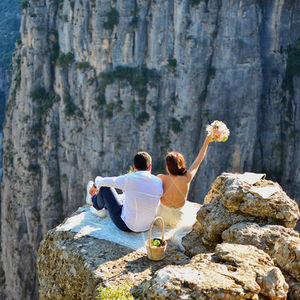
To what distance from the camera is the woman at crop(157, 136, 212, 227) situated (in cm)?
491

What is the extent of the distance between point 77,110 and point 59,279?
72.3 ft

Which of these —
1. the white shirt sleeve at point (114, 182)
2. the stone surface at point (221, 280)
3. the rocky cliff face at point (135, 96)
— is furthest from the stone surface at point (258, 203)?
the rocky cliff face at point (135, 96)

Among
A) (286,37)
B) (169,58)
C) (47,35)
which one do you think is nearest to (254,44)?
(286,37)

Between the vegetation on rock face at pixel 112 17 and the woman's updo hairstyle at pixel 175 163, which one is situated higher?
the vegetation on rock face at pixel 112 17

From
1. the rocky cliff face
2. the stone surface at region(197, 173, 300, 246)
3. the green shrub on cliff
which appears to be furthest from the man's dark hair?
the rocky cliff face

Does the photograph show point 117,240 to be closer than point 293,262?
No

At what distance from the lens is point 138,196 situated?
454 centimetres

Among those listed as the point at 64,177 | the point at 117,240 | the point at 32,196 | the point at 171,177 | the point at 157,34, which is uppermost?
the point at 157,34

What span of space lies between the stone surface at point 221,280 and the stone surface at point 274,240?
28cm

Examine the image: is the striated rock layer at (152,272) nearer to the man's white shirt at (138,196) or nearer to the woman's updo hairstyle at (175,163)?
the man's white shirt at (138,196)

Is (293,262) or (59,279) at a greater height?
(293,262)

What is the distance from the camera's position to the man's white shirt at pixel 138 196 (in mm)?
4520

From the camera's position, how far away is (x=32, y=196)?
27516 mm

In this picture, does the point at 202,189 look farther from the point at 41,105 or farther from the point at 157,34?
the point at 41,105
